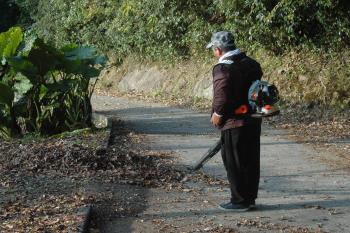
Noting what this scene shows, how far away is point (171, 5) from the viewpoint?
19.6 meters

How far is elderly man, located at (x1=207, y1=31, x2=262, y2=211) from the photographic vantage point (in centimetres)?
671

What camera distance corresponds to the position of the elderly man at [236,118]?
264 inches

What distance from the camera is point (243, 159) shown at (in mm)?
6891

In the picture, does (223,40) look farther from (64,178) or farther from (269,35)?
(269,35)

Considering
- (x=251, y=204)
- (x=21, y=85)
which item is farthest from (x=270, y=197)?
(x=21, y=85)

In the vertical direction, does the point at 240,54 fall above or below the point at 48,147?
above

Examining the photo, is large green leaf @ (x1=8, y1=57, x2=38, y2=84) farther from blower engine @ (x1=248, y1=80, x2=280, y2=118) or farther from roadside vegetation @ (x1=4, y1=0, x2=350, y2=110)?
blower engine @ (x1=248, y1=80, x2=280, y2=118)

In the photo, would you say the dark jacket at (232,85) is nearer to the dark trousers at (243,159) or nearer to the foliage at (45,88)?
the dark trousers at (243,159)

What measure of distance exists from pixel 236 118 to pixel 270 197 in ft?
4.25

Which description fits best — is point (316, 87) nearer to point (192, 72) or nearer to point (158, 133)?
point (158, 133)

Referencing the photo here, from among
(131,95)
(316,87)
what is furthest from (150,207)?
(131,95)

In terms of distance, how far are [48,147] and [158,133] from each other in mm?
3212

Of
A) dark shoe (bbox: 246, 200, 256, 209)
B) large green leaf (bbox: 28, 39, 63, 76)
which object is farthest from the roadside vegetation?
dark shoe (bbox: 246, 200, 256, 209)

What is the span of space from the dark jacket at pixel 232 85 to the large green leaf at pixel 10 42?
6.66 metres
